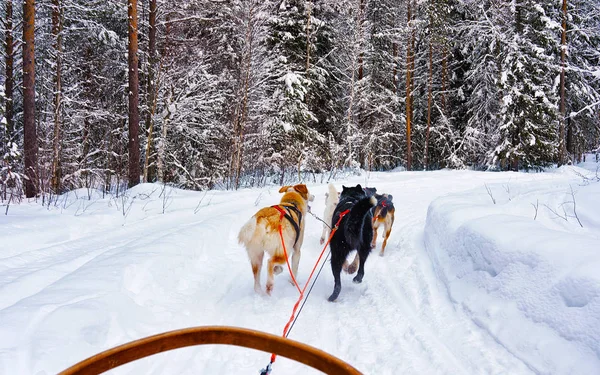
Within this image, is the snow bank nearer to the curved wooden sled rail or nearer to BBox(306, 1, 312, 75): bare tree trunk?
the curved wooden sled rail

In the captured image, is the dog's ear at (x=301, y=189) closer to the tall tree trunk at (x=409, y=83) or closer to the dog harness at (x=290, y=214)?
the dog harness at (x=290, y=214)

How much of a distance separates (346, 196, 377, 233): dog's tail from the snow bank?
1267 millimetres

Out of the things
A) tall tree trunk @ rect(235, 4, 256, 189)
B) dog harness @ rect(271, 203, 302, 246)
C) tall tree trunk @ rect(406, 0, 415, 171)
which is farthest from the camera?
tall tree trunk @ rect(406, 0, 415, 171)

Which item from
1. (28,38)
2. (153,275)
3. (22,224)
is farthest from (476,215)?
(28,38)

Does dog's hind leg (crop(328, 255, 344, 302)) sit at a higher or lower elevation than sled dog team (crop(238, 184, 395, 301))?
lower

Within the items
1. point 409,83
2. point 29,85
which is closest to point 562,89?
point 409,83

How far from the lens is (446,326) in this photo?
3074mm

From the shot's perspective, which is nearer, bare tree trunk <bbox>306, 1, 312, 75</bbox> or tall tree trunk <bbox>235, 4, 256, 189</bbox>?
tall tree trunk <bbox>235, 4, 256, 189</bbox>

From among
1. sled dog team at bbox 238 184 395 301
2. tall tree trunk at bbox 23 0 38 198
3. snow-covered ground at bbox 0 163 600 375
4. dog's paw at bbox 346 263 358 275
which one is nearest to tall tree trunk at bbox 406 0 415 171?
snow-covered ground at bbox 0 163 600 375

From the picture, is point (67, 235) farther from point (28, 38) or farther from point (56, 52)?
point (56, 52)

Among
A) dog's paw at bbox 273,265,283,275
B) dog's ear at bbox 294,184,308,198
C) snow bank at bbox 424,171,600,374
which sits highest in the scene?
dog's ear at bbox 294,184,308,198

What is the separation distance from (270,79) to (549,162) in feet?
53.7

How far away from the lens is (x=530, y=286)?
2717mm

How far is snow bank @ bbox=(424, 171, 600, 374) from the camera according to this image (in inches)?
85.3
